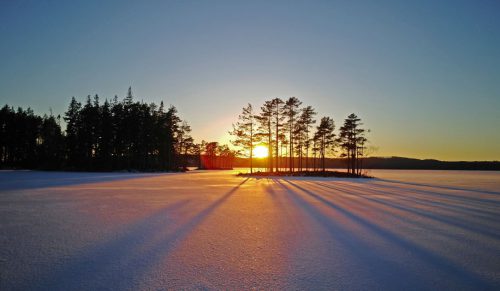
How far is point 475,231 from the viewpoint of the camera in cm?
619

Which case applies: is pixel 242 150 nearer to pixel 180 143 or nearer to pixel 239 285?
pixel 180 143

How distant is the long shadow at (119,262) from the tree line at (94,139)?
53.8 metres

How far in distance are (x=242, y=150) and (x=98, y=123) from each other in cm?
3512

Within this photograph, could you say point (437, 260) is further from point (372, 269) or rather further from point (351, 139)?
point (351, 139)

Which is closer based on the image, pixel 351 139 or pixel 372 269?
Answer: pixel 372 269

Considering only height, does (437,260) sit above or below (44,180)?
above

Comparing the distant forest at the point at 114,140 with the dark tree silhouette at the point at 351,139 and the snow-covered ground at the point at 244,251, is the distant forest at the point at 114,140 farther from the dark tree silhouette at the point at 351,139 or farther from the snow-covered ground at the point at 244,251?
the snow-covered ground at the point at 244,251

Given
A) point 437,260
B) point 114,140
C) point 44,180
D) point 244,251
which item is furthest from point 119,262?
point 114,140

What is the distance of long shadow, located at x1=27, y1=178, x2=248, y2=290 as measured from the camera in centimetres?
314

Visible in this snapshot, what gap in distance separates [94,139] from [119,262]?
61.0 metres

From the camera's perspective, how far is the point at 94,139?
180 ft

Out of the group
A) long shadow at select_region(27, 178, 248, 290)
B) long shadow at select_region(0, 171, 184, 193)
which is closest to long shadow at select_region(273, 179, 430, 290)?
long shadow at select_region(27, 178, 248, 290)

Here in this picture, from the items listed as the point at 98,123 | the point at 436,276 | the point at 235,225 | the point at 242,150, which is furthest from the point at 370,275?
the point at 98,123

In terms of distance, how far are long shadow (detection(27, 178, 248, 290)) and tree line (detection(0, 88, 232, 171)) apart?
5376 cm
